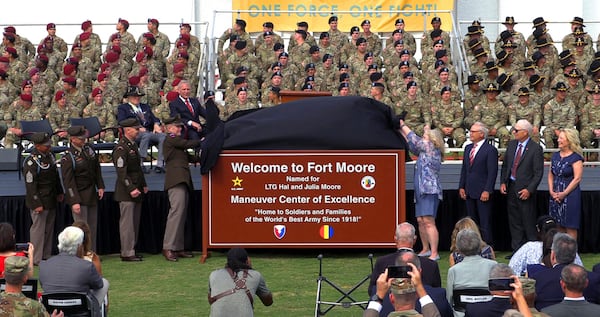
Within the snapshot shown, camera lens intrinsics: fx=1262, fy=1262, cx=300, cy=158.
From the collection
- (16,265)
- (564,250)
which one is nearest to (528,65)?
(564,250)

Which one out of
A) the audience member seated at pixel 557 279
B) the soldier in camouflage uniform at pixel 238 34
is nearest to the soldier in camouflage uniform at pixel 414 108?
the soldier in camouflage uniform at pixel 238 34

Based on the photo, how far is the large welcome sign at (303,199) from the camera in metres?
14.3

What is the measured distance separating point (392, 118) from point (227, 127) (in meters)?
1.89

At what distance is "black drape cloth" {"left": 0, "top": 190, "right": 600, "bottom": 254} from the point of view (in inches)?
586

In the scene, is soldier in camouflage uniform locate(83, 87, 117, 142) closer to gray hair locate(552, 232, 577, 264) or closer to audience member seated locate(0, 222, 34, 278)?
audience member seated locate(0, 222, 34, 278)

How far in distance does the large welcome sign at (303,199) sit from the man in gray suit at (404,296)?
252 inches

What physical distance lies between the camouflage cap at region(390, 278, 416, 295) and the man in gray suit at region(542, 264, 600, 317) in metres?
0.91

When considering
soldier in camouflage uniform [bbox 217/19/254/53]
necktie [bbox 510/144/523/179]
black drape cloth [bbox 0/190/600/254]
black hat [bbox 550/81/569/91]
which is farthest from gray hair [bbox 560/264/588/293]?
soldier in camouflage uniform [bbox 217/19/254/53]

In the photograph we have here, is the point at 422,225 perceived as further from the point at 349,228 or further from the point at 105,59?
the point at 105,59

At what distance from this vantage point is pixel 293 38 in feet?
75.2

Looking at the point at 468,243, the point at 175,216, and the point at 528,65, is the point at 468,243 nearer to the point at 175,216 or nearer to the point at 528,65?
the point at 175,216

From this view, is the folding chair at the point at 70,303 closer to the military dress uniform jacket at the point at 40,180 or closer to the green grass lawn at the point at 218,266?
the green grass lawn at the point at 218,266

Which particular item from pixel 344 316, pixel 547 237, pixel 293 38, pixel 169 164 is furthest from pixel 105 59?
pixel 547 237

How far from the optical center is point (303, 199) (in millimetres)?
14359
